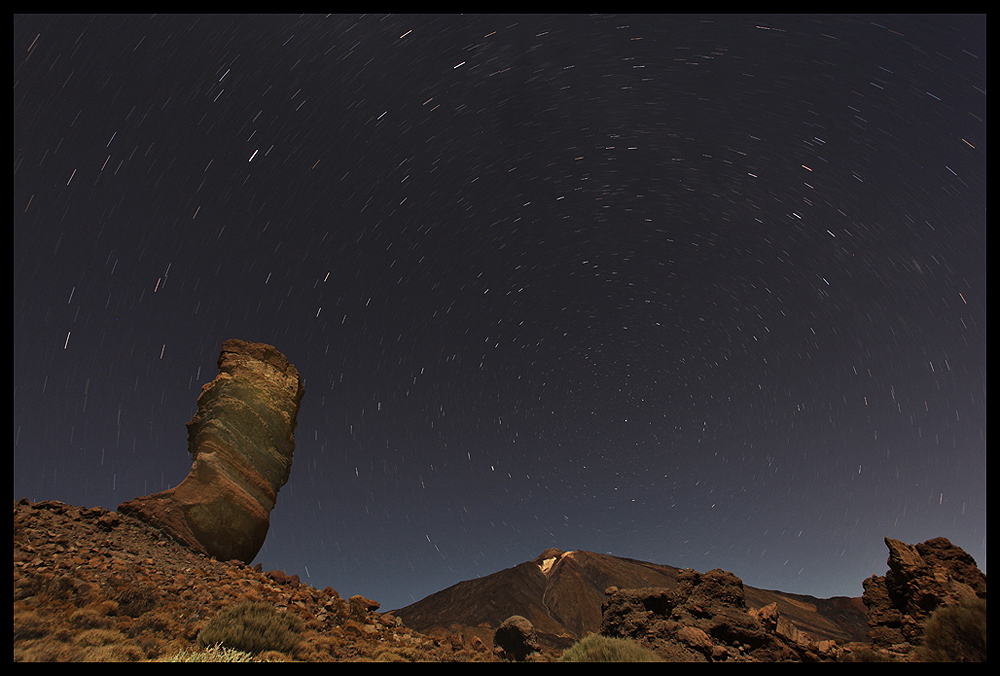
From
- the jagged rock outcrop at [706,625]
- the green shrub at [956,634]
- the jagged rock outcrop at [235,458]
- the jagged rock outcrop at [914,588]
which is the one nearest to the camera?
the green shrub at [956,634]

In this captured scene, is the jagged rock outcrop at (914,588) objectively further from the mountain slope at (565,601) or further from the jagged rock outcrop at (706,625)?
the mountain slope at (565,601)

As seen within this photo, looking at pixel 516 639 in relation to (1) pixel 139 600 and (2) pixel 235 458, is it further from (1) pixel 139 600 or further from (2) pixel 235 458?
(2) pixel 235 458

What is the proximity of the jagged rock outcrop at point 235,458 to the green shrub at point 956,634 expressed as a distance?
2123cm

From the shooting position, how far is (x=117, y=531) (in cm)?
1305

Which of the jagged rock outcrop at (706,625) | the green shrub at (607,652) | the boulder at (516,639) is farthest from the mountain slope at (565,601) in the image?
the green shrub at (607,652)

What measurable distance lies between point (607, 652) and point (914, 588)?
10.2 m

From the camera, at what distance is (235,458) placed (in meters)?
17.5

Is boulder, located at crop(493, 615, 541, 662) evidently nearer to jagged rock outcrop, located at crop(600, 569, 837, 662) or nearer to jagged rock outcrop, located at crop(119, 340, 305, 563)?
jagged rock outcrop, located at crop(600, 569, 837, 662)

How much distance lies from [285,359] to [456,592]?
253 feet

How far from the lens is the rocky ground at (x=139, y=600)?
6.93 meters

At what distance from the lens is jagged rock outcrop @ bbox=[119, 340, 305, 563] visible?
1483cm
